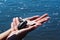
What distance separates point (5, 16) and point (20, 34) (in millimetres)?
9031

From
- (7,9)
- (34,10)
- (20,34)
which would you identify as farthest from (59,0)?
(20,34)

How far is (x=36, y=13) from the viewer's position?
37.0 ft

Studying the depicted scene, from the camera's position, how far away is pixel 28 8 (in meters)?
12.7

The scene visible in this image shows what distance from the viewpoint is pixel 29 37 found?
8578 millimetres

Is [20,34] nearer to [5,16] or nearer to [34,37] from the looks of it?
[34,37]

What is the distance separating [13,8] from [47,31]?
13.0 ft

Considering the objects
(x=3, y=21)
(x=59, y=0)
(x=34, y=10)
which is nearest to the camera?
(x=3, y=21)

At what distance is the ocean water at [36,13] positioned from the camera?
8.88 metres

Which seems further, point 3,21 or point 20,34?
point 3,21

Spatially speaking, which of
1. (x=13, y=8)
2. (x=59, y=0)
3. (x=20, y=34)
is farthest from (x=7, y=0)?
(x=20, y=34)

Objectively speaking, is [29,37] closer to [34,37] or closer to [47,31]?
[34,37]

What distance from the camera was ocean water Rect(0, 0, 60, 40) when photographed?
8875mm

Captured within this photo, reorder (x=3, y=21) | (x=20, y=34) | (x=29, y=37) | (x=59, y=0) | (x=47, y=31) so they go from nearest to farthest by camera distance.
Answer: (x=20, y=34)
(x=29, y=37)
(x=47, y=31)
(x=3, y=21)
(x=59, y=0)

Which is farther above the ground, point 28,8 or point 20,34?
point 20,34
